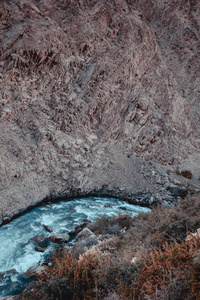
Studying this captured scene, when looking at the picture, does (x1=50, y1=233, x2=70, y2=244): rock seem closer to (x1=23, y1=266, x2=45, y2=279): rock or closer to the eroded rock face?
(x1=23, y1=266, x2=45, y2=279): rock

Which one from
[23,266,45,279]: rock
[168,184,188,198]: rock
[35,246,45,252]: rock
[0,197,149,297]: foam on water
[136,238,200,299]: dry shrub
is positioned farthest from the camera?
[168,184,188,198]: rock

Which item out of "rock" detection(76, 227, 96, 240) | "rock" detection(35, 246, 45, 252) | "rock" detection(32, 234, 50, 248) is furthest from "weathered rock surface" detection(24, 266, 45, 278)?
"rock" detection(76, 227, 96, 240)

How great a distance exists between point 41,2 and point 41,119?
874 cm

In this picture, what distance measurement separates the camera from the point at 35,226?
869cm

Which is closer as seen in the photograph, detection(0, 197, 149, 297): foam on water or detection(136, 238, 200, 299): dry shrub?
detection(136, 238, 200, 299): dry shrub

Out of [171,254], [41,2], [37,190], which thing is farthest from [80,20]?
[171,254]

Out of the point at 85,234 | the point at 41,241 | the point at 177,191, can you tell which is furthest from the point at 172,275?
the point at 177,191

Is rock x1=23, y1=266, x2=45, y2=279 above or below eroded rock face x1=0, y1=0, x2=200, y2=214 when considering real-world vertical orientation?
below

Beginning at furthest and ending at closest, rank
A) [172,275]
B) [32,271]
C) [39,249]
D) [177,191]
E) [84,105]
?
[84,105], [177,191], [39,249], [32,271], [172,275]

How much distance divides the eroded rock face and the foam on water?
92cm

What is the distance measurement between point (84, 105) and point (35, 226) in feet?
31.3

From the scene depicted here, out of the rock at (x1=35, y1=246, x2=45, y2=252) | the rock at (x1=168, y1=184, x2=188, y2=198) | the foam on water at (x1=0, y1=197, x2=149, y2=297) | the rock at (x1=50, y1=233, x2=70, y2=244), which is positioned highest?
the rock at (x1=168, y1=184, x2=188, y2=198)

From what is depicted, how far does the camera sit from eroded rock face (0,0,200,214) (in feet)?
37.6

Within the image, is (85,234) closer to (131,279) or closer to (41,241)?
(41,241)
